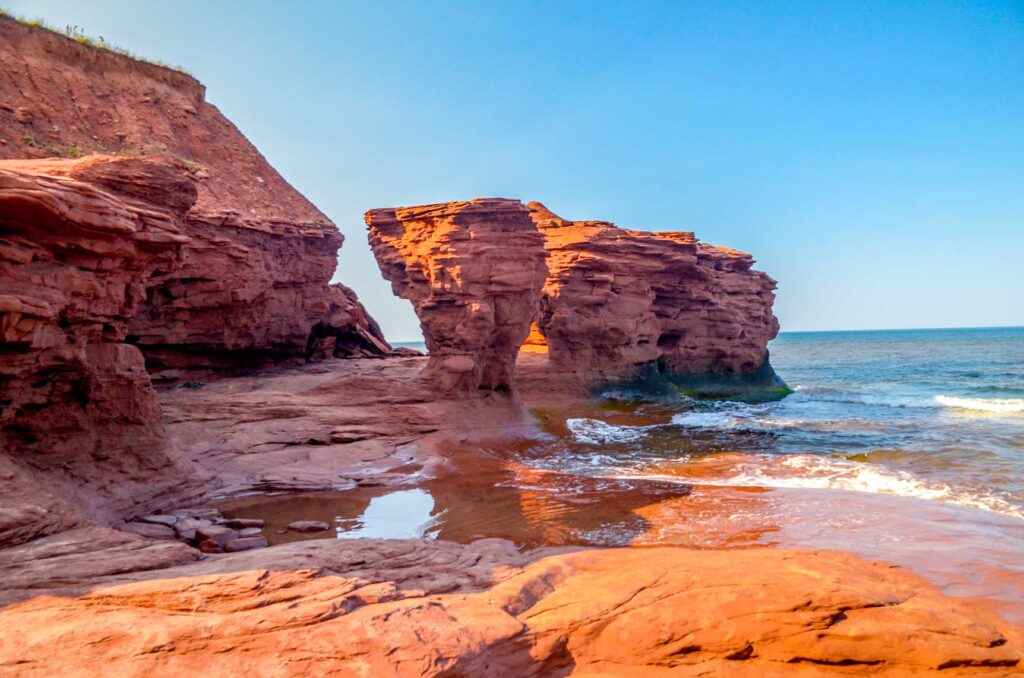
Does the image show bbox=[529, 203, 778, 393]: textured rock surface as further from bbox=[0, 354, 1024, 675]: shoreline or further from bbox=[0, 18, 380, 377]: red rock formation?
bbox=[0, 354, 1024, 675]: shoreline

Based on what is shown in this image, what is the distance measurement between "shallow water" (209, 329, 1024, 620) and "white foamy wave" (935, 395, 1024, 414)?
4665 mm

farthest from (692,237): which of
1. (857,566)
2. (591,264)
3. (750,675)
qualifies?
(750,675)

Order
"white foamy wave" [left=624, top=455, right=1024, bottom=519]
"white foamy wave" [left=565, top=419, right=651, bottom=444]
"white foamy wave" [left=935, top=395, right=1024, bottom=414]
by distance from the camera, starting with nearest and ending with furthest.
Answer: "white foamy wave" [left=624, top=455, right=1024, bottom=519], "white foamy wave" [left=565, top=419, right=651, bottom=444], "white foamy wave" [left=935, top=395, right=1024, bottom=414]

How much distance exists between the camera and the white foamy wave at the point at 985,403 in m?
27.6

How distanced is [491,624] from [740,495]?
835cm

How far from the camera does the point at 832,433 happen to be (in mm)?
20922

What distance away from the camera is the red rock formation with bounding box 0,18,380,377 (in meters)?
17.9

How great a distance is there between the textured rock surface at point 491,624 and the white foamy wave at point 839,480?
6.13m


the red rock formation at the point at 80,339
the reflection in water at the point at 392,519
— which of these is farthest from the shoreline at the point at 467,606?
the red rock formation at the point at 80,339

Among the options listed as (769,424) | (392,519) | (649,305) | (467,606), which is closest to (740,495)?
(392,519)

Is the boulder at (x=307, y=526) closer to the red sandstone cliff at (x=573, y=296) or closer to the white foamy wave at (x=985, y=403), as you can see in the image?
the red sandstone cliff at (x=573, y=296)

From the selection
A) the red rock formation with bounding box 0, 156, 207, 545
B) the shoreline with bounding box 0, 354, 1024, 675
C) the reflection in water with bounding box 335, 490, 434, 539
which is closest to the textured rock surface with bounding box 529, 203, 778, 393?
the reflection in water with bounding box 335, 490, 434, 539

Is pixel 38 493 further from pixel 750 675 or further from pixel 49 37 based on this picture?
pixel 49 37

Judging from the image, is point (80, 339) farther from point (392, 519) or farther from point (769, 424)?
point (769, 424)
